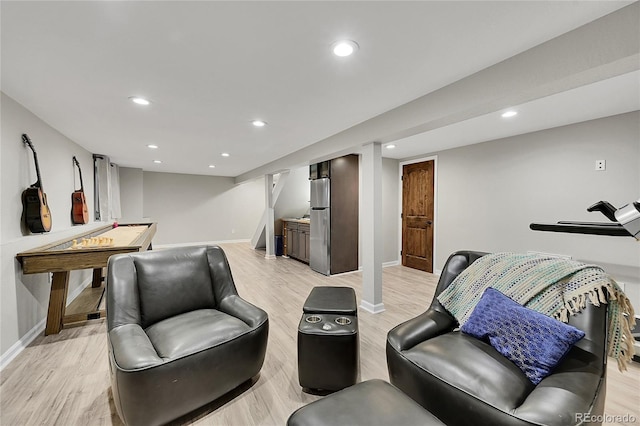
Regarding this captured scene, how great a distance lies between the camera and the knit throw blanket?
1.30 meters

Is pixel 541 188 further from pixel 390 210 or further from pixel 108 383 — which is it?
pixel 108 383

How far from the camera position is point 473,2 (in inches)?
50.0

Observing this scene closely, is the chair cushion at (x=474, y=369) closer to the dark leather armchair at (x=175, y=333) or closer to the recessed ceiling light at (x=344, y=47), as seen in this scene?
the dark leather armchair at (x=175, y=333)

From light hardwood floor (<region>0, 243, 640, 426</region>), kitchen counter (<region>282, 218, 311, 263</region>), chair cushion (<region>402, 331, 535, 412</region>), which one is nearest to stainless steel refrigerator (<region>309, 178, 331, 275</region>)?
kitchen counter (<region>282, 218, 311, 263</region>)

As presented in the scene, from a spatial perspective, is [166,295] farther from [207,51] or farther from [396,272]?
[396,272]

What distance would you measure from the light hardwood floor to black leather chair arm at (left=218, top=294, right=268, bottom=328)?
1.56 ft

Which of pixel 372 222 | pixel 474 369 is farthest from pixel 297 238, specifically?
pixel 474 369

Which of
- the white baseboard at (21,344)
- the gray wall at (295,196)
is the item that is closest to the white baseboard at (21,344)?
Result: the white baseboard at (21,344)

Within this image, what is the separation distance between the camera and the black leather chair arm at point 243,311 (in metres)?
1.84

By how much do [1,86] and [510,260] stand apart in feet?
13.4

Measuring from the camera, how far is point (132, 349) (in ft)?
4.70

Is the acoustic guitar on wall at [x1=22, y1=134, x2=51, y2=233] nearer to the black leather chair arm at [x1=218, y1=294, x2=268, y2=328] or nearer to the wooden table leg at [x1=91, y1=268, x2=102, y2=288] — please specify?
the wooden table leg at [x1=91, y1=268, x2=102, y2=288]

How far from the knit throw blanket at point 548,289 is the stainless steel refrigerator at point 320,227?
2.93m

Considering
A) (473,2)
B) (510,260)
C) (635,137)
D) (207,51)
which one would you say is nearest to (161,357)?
(207,51)
